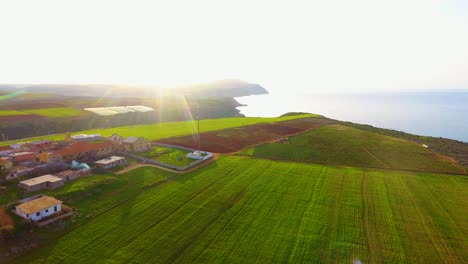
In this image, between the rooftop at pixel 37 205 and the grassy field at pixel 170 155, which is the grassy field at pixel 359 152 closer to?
the grassy field at pixel 170 155

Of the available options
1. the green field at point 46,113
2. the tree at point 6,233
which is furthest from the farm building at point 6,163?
the green field at point 46,113

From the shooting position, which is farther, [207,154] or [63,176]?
[207,154]

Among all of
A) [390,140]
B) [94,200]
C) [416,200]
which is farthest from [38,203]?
[390,140]

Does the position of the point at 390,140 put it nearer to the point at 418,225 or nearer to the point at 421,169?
the point at 421,169

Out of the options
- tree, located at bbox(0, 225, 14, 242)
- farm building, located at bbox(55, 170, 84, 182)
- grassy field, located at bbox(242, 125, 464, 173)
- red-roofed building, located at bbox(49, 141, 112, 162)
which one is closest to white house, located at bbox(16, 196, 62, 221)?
tree, located at bbox(0, 225, 14, 242)

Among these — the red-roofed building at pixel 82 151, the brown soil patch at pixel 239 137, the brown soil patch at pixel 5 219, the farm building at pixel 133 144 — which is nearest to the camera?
the brown soil patch at pixel 5 219

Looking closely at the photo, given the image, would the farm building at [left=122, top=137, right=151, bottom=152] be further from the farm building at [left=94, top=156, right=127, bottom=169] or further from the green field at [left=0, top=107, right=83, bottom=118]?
the green field at [left=0, top=107, right=83, bottom=118]
